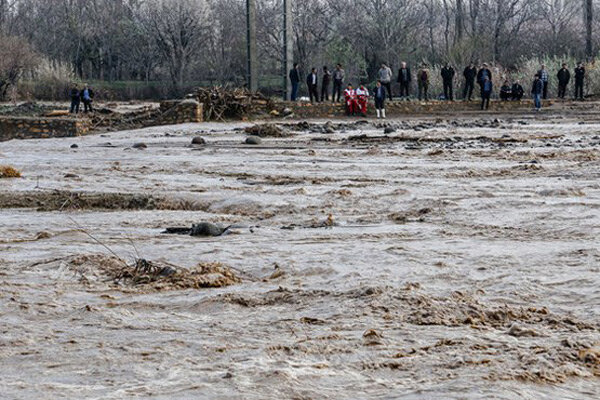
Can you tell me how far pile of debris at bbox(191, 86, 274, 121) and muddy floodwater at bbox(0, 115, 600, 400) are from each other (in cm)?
1605

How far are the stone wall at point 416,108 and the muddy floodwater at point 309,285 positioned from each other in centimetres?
1801

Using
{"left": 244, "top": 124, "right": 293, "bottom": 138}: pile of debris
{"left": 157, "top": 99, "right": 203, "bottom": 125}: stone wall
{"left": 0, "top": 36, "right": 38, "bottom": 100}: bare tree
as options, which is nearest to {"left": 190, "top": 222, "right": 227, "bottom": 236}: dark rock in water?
{"left": 244, "top": 124, "right": 293, "bottom": 138}: pile of debris

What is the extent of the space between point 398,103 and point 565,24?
1817 inches

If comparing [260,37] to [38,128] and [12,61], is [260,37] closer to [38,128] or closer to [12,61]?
[12,61]

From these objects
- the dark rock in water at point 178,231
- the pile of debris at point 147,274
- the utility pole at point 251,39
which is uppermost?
the utility pole at point 251,39

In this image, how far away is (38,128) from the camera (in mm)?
24234

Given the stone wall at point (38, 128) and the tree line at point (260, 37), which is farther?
the tree line at point (260, 37)

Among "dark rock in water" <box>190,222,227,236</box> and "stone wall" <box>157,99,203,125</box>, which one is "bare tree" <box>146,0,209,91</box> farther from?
"dark rock in water" <box>190,222,227,236</box>

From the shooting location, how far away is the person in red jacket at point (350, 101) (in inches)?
1234

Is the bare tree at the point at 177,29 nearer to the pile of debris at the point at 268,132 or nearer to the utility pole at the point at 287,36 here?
the utility pole at the point at 287,36

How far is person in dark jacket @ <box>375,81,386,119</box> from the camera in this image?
97.2 feet

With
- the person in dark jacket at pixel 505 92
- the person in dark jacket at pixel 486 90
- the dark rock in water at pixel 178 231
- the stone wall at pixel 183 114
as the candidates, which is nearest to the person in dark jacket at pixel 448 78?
the person in dark jacket at pixel 505 92

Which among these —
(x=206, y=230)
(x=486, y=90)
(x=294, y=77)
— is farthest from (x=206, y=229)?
(x=294, y=77)

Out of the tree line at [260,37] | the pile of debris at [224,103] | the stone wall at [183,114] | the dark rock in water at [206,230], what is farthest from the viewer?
the tree line at [260,37]
